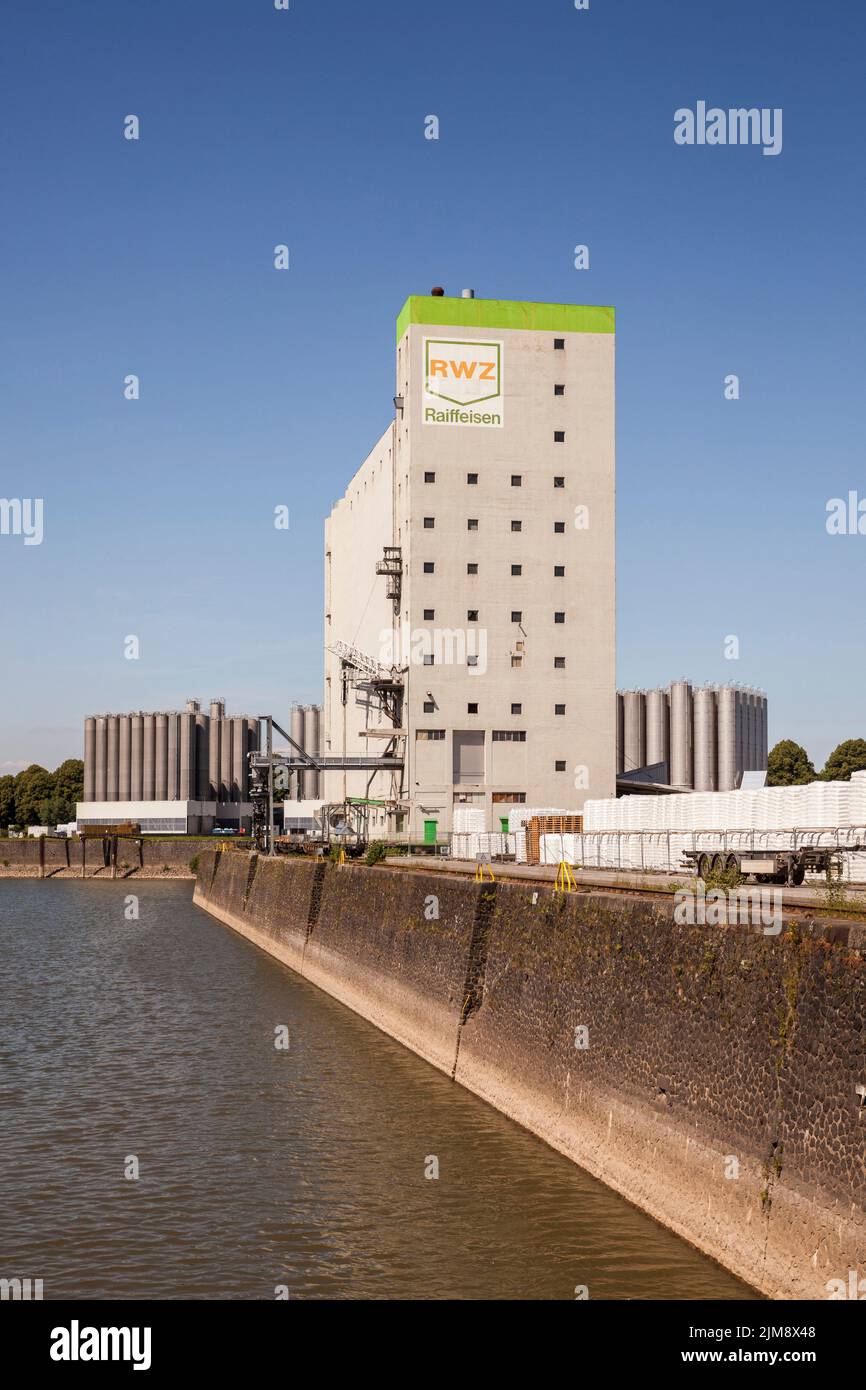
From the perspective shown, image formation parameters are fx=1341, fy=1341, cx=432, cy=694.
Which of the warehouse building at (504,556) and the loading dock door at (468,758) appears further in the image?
the loading dock door at (468,758)

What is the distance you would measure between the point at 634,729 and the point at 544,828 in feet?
361

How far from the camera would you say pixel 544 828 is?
5503 cm

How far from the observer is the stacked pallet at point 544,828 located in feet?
170

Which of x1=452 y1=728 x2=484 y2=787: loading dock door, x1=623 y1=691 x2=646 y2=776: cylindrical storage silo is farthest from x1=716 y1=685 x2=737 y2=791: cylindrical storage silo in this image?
x1=452 y1=728 x2=484 y2=787: loading dock door

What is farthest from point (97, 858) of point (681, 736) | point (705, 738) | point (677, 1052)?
point (677, 1052)

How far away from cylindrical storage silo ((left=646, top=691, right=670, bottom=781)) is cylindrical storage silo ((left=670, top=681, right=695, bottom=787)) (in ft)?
2.41

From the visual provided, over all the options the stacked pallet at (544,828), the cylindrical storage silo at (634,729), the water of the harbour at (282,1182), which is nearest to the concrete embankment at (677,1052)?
the water of the harbour at (282,1182)

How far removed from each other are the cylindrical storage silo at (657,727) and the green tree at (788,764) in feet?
51.4

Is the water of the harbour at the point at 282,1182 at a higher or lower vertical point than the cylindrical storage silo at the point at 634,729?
lower

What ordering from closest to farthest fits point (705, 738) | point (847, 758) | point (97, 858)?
point (847, 758), point (97, 858), point (705, 738)

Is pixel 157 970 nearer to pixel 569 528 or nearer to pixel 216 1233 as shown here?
pixel 216 1233

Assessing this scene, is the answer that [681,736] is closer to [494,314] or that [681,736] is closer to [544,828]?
[494,314]

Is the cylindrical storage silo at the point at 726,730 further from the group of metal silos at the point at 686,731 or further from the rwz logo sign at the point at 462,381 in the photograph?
the rwz logo sign at the point at 462,381
